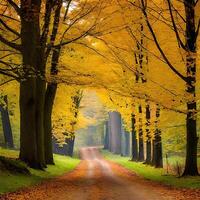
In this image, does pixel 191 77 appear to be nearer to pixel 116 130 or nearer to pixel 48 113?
pixel 48 113

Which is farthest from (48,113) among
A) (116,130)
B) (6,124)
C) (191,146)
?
(116,130)

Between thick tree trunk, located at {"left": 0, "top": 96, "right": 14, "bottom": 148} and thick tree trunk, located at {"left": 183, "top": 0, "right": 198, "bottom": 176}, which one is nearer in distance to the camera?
thick tree trunk, located at {"left": 183, "top": 0, "right": 198, "bottom": 176}

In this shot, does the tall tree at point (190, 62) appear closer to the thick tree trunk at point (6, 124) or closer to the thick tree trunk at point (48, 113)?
the thick tree trunk at point (48, 113)

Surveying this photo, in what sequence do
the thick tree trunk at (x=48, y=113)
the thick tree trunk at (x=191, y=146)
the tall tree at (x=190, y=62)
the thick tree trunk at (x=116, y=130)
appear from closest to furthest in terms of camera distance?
the tall tree at (x=190, y=62) → the thick tree trunk at (x=191, y=146) → the thick tree trunk at (x=48, y=113) → the thick tree trunk at (x=116, y=130)

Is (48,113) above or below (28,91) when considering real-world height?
below

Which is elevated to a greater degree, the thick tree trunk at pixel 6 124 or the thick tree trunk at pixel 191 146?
the thick tree trunk at pixel 6 124

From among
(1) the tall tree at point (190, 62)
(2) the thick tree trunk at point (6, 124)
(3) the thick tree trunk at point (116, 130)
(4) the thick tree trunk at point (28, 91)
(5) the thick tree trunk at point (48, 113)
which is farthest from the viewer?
(3) the thick tree trunk at point (116, 130)

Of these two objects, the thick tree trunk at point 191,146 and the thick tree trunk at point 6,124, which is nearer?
the thick tree trunk at point 191,146

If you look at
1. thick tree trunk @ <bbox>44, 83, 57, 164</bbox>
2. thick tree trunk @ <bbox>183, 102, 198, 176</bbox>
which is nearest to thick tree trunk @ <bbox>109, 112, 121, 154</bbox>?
thick tree trunk @ <bbox>44, 83, 57, 164</bbox>

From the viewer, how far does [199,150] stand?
3334cm

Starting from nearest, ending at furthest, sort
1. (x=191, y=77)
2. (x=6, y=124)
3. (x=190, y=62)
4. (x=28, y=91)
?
(x=190, y=62)
(x=191, y=77)
(x=28, y=91)
(x=6, y=124)

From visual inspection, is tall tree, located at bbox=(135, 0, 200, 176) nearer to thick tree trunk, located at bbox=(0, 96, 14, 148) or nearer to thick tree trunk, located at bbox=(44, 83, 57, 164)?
thick tree trunk, located at bbox=(44, 83, 57, 164)

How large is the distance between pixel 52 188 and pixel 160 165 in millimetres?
14832

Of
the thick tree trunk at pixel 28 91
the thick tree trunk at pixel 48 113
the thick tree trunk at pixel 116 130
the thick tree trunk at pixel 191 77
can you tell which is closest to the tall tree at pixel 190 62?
the thick tree trunk at pixel 191 77
